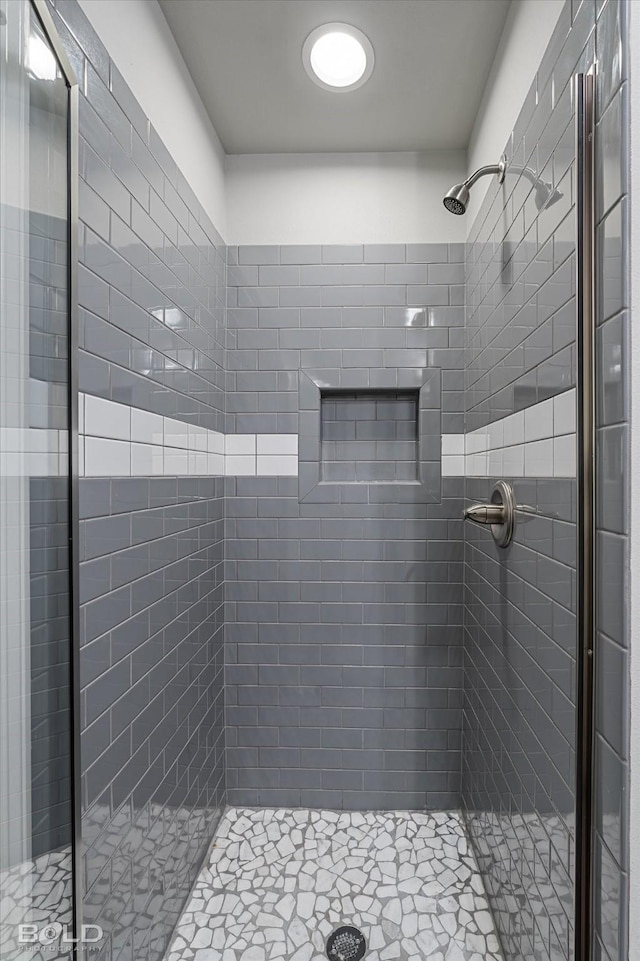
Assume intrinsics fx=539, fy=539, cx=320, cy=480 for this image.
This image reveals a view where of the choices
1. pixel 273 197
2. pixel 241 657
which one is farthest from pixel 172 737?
pixel 273 197

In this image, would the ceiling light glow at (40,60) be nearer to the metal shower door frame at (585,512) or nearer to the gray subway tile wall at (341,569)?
the metal shower door frame at (585,512)

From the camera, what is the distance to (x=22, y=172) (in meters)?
0.70

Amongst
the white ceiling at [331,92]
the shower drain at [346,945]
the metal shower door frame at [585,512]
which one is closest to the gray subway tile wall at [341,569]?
the white ceiling at [331,92]

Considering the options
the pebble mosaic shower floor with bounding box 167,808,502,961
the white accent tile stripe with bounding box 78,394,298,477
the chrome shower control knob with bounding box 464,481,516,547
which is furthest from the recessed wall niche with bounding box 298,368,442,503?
the pebble mosaic shower floor with bounding box 167,808,502,961

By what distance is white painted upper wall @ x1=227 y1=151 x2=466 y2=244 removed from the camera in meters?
2.12

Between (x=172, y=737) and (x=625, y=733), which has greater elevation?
(x=625, y=733)

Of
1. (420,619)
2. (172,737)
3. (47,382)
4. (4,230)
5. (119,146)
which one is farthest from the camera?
(420,619)

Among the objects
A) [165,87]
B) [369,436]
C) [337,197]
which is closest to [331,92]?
[337,197]

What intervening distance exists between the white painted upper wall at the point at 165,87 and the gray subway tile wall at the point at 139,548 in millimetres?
63

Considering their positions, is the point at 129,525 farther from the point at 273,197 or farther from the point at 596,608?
the point at 273,197

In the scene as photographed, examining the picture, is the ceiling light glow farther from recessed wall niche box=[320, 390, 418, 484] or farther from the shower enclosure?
recessed wall niche box=[320, 390, 418, 484]

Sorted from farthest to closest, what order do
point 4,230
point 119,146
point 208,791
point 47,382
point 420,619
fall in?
point 420,619 → point 208,791 → point 119,146 → point 47,382 → point 4,230

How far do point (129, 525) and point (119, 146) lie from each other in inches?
32.6

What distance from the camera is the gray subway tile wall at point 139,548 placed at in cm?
104
